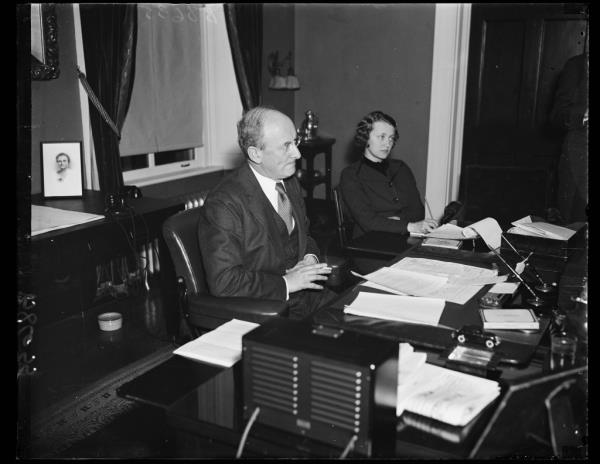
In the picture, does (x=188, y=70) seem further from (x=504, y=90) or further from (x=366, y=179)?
(x=504, y=90)

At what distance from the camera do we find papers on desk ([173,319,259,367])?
1637mm

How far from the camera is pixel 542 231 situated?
2.44 metres

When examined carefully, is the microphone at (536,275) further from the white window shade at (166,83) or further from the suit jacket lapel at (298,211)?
the white window shade at (166,83)

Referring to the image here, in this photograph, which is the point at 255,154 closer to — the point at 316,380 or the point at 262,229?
the point at 262,229

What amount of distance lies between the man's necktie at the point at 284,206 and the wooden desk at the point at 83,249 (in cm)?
55

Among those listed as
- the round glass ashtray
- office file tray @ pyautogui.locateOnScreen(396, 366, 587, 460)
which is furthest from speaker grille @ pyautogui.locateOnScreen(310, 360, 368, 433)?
the round glass ashtray

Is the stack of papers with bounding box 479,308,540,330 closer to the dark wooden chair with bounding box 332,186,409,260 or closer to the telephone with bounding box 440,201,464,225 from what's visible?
the dark wooden chair with bounding box 332,186,409,260

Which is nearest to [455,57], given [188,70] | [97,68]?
[188,70]

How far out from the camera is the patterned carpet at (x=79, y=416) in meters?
2.45

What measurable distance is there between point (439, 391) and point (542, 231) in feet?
4.12

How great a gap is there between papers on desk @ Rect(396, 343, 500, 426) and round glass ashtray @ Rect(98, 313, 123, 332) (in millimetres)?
2545

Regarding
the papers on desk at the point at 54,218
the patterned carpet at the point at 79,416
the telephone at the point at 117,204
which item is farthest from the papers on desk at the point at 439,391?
the telephone at the point at 117,204

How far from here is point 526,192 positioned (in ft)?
17.2
